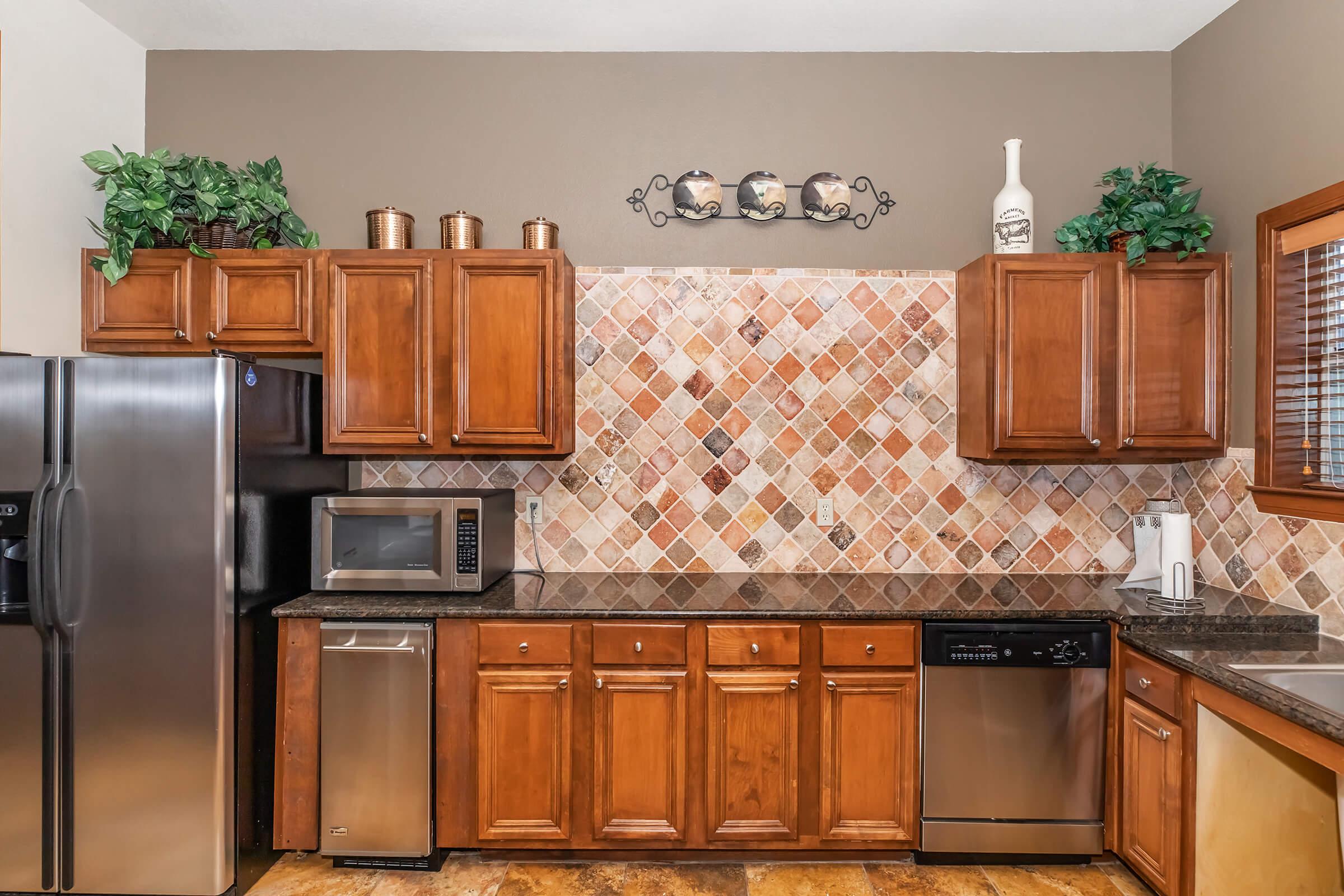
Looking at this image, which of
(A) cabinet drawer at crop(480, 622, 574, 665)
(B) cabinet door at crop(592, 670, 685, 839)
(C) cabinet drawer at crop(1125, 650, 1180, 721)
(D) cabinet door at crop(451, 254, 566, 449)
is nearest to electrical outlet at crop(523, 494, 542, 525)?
(D) cabinet door at crop(451, 254, 566, 449)

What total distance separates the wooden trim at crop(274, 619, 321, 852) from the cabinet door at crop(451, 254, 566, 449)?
0.84 m

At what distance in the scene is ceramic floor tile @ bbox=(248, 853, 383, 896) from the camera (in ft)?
7.59

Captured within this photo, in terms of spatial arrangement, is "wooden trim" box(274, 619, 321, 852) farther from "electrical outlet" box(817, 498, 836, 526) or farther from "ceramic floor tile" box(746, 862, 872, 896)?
"electrical outlet" box(817, 498, 836, 526)

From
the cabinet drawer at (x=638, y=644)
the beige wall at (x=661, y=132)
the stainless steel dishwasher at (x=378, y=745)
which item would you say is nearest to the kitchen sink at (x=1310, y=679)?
the cabinet drawer at (x=638, y=644)

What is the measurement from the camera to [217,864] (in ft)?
7.26

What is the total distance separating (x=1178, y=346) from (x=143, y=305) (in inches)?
→ 150

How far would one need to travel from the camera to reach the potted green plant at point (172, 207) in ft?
8.52

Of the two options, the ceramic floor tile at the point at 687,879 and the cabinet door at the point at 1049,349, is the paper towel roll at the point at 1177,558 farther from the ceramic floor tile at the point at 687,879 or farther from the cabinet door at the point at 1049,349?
the ceramic floor tile at the point at 687,879

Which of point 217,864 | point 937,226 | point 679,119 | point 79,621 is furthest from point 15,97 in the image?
point 937,226

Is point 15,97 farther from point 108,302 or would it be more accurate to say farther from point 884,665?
point 884,665

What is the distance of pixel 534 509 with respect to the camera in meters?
3.01

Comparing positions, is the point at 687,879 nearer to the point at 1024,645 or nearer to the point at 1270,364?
the point at 1024,645

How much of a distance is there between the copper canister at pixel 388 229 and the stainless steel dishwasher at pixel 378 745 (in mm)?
1401

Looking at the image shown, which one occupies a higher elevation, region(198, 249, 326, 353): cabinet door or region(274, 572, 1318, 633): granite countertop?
region(198, 249, 326, 353): cabinet door
